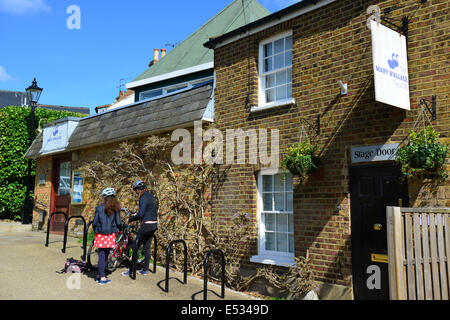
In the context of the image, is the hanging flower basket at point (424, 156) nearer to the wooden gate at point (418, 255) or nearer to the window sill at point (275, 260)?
the wooden gate at point (418, 255)

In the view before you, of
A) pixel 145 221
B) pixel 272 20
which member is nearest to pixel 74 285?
pixel 145 221

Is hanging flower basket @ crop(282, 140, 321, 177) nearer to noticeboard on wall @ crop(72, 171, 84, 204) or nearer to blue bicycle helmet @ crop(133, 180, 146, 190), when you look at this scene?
blue bicycle helmet @ crop(133, 180, 146, 190)

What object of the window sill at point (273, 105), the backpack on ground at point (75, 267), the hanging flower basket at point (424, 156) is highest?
the window sill at point (273, 105)

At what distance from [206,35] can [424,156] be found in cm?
1059

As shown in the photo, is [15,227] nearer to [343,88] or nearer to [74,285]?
[74,285]

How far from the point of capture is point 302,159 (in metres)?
6.88

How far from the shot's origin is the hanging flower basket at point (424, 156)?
213 inches

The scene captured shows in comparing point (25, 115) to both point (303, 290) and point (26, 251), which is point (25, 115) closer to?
point (26, 251)

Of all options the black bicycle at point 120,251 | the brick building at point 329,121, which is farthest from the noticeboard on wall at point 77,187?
the brick building at point 329,121

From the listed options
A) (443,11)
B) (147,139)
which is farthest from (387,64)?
(147,139)

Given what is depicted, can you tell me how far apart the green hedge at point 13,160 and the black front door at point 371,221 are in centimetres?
1482

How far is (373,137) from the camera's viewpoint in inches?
253

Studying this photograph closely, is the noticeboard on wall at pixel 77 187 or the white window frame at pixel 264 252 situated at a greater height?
the noticeboard on wall at pixel 77 187

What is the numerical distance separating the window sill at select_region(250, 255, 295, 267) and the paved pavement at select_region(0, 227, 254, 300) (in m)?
0.74
